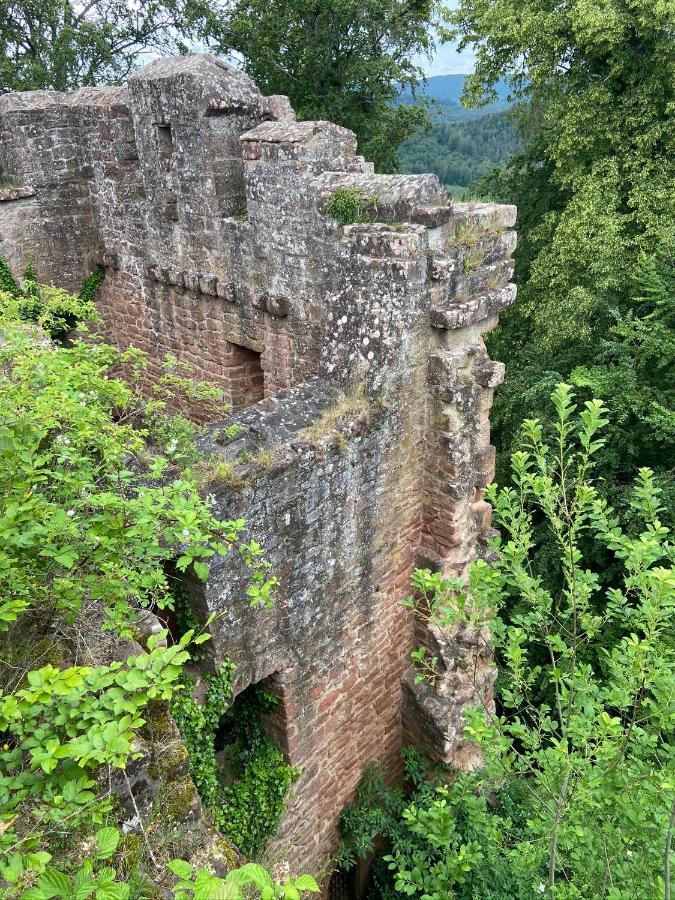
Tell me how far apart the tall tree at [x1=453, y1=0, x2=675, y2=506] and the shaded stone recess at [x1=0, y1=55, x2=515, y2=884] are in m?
3.84

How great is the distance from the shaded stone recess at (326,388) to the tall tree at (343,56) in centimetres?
1018

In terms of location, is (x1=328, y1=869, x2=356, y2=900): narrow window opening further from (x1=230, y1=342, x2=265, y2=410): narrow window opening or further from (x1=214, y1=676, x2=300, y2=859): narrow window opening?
(x1=230, y1=342, x2=265, y2=410): narrow window opening

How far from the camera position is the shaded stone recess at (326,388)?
4977 mm

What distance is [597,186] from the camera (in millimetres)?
10484

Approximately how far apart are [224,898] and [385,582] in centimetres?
402

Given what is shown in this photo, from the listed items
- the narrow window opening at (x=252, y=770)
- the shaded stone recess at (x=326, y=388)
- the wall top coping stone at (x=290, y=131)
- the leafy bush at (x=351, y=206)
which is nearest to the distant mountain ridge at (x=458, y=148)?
the shaded stone recess at (x=326, y=388)

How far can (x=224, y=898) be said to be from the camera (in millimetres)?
1922

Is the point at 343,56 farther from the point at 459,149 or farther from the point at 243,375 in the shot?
the point at 459,149

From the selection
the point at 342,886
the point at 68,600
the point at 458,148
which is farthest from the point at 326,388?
the point at 458,148

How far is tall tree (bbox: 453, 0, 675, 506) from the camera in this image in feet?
31.7

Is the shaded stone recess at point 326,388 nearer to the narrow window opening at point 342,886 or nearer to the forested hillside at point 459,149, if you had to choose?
the narrow window opening at point 342,886

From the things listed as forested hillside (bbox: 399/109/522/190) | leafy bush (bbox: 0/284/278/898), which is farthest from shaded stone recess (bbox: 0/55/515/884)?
forested hillside (bbox: 399/109/522/190)

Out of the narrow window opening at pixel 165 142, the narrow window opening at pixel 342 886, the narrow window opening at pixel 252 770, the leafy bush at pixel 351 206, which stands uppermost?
the narrow window opening at pixel 165 142

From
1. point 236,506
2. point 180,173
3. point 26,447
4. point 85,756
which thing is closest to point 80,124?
point 180,173
